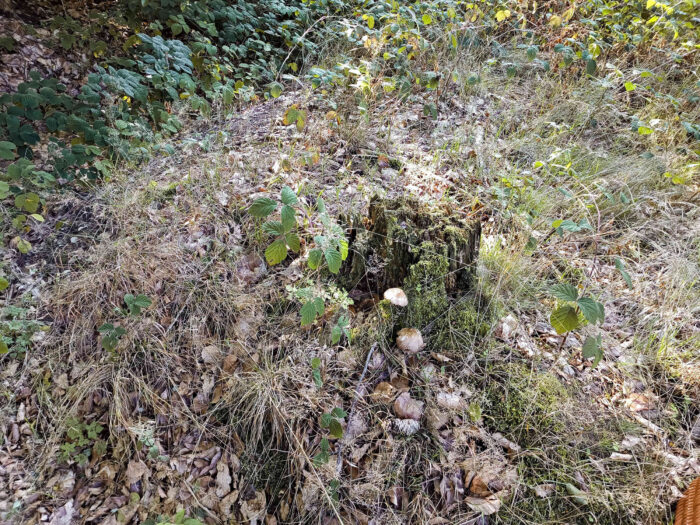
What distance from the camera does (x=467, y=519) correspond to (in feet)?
4.74

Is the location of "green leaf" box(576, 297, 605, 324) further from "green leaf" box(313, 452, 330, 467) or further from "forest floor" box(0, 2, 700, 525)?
"green leaf" box(313, 452, 330, 467)

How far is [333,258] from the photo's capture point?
1.66m

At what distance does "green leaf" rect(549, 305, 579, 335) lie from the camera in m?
1.57

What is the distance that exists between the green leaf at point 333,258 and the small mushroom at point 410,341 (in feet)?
1.61

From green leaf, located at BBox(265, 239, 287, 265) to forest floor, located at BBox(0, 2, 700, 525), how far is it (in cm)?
27

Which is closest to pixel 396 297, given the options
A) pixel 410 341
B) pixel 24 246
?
pixel 410 341

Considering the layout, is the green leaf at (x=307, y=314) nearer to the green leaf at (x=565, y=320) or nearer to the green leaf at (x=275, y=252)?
the green leaf at (x=275, y=252)

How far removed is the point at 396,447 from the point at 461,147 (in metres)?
2.12

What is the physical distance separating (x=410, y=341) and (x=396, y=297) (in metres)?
0.22

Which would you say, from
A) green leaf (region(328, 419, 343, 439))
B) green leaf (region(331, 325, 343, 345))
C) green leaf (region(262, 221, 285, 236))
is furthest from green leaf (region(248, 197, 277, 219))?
green leaf (region(328, 419, 343, 439))

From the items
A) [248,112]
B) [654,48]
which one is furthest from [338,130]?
[654,48]

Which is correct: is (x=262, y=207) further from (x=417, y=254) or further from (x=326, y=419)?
(x=326, y=419)

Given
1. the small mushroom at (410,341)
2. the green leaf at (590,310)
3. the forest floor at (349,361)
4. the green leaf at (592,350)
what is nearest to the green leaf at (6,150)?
the forest floor at (349,361)

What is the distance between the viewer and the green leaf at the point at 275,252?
1.74 metres
